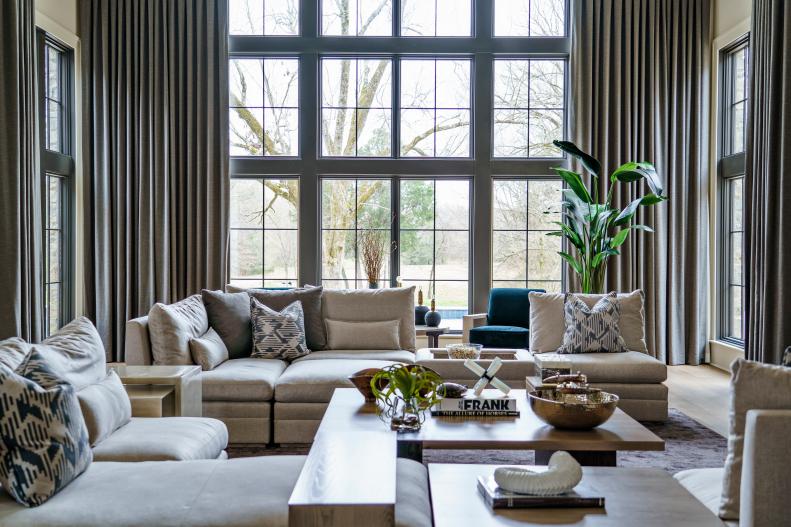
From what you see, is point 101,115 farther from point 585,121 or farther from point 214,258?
point 585,121

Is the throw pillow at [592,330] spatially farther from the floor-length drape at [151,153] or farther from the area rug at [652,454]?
the floor-length drape at [151,153]

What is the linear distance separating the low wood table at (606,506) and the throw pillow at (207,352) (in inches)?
92.8

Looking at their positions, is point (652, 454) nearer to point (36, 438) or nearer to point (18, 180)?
point (36, 438)

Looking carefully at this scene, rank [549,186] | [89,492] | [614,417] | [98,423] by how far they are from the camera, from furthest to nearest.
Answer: [549,186] → [614,417] → [98,423] → [89,492]

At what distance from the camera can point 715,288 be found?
23.2 ft

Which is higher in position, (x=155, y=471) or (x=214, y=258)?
(x=214, y=258)

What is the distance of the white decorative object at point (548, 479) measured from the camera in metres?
2.00

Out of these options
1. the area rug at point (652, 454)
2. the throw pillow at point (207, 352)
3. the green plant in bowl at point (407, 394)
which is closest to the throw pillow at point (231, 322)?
the throw pillow at point (207, 352)

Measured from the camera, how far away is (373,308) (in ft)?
17.4

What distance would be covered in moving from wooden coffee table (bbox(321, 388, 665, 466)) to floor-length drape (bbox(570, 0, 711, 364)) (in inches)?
163

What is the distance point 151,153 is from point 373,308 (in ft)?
10.5

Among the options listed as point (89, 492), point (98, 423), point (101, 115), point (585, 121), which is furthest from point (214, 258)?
point (89, 492)

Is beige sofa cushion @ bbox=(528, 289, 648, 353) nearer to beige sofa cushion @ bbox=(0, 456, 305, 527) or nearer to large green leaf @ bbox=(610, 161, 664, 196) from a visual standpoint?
large green leaf @ bbox=(610, 161, 664, 196)

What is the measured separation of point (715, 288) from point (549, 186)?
6.50 ft
